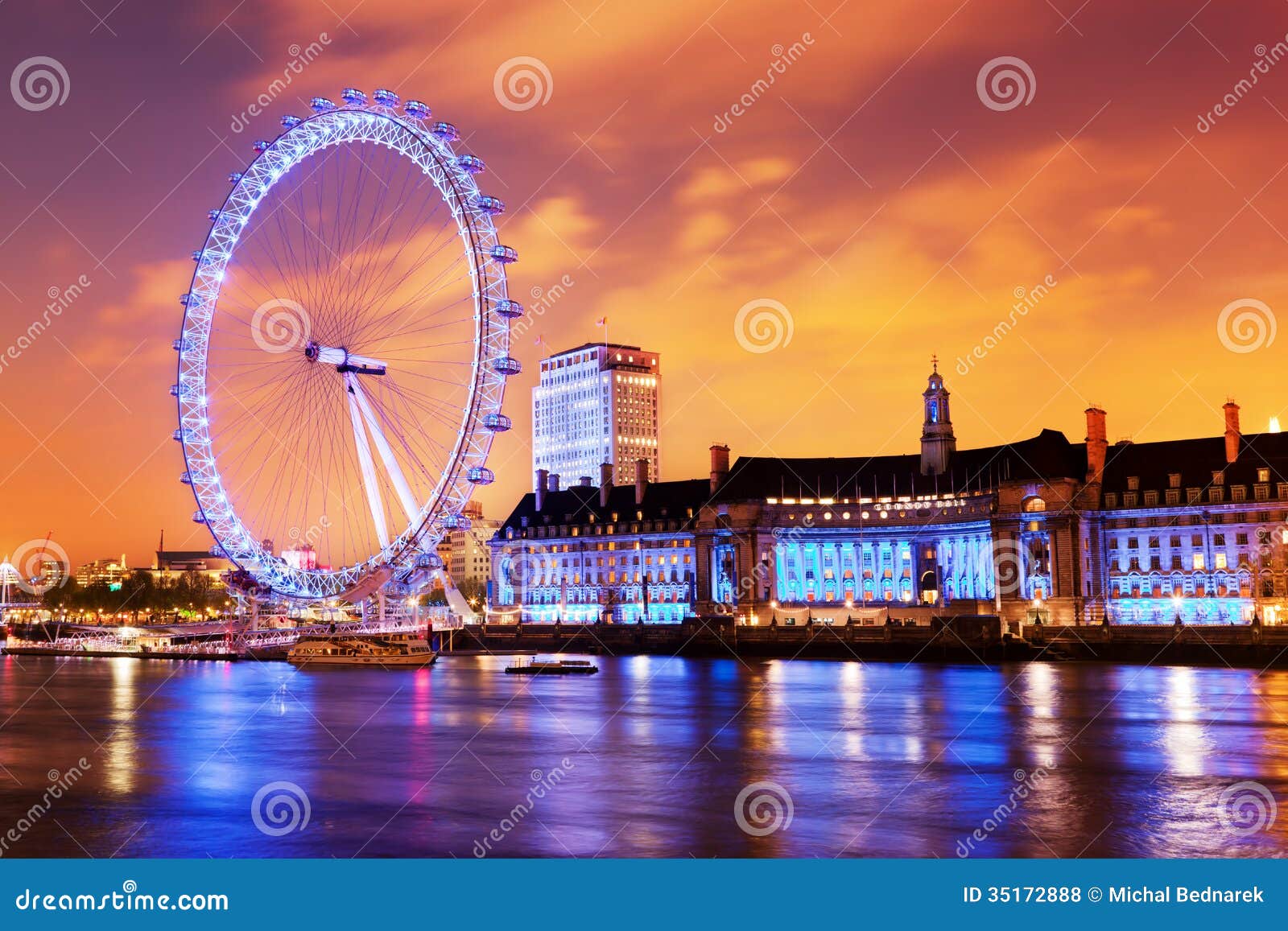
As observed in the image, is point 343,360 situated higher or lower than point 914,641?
higher

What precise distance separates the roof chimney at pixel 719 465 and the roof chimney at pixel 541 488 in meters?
28.9

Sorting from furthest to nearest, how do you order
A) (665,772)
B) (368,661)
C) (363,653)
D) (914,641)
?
(363,653), (368,661), (914,641), (665,772)

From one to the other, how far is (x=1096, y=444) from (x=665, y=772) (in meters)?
95.1

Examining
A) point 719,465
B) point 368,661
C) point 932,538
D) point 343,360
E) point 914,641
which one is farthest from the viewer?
point 719,465

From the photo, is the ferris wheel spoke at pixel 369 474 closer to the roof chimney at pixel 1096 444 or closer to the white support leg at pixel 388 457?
the white support leg at pixel 388 457

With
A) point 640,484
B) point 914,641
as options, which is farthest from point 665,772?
point 640,484

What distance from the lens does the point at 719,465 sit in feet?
497

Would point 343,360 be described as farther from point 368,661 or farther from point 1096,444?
point 1096,444

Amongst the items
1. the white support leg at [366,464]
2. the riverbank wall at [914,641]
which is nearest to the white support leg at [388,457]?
the white support leg at [366,464]

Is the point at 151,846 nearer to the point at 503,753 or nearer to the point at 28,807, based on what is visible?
the point at 28,807

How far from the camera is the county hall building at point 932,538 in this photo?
373 feet

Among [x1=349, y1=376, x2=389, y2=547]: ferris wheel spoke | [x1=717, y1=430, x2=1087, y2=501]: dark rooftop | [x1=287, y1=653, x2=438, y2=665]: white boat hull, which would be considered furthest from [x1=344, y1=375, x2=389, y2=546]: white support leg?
[x1=717, y1=430, x2=1087, y2=501]: dark rooftop

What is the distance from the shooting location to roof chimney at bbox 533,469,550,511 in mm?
170500

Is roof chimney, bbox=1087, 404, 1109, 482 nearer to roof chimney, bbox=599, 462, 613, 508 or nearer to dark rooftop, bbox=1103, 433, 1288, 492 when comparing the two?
dark rooftop, bbox=1103, 433, 1288, 492
